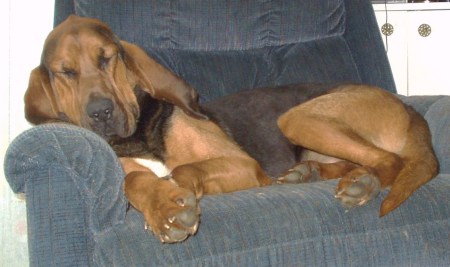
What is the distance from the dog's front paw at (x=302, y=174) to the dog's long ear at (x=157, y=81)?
0.46 meters

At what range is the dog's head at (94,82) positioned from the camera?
2.56 m

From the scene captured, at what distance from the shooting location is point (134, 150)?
8.81ft

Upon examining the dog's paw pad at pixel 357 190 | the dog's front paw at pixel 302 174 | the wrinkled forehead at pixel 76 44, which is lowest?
the dog's front paw at pixel 302 174

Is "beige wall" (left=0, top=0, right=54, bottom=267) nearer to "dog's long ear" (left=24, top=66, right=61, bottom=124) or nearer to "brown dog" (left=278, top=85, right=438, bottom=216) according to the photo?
"dog's long ear" (left=24, top=66, right=61, bottom=124)

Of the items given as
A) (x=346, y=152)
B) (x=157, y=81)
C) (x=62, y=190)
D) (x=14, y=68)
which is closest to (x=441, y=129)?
(x=346, y=152)

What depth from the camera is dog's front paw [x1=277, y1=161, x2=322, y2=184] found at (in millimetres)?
2715

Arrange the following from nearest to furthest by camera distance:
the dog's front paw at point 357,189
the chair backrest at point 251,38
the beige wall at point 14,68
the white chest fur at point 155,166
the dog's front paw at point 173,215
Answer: the dog's front paw at point 173,215
the dog's front paw at point 357,189
the white chest fur at point 155,166
the chair backrest at point 251,38
the beige wall at point 14,68

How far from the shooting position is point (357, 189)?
2.26 metres

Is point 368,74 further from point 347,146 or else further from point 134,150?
point 134,150

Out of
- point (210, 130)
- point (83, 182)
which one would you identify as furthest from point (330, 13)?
point (83, 182)

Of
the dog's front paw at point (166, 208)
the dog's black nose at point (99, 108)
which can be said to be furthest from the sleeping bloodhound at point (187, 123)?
the dog's front paw at point (166, 208)

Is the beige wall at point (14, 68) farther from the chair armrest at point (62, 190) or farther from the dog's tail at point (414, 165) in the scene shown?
the dog's tail at point (414, 165)

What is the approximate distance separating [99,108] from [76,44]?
29cm

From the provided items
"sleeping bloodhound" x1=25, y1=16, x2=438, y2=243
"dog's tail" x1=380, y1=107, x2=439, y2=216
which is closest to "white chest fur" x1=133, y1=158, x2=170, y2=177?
"sleeping bloodhound" x1=25, y1=16, x2=438, y2=243
